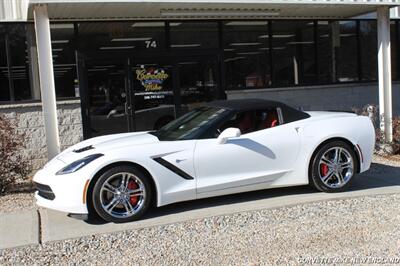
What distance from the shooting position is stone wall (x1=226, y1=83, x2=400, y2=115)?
40.8 feet

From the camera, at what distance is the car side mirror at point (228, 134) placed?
20.6 ft

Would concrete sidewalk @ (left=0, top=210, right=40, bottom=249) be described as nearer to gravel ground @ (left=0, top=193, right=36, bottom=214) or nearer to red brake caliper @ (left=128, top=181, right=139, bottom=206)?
gravel ground @ (left=0, top=193, right=36, bottom=214)

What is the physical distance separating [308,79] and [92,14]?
553cm

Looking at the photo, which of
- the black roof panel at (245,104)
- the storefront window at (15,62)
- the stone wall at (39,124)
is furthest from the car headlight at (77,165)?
the storefront window at (15,62)

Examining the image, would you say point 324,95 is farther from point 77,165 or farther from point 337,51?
point 77,165

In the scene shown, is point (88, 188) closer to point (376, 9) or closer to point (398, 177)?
point (398, 177)

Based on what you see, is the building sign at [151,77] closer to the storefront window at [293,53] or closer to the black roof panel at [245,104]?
the storefront window at [293,53]

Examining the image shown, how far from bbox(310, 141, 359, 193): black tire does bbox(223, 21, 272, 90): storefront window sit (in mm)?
5401

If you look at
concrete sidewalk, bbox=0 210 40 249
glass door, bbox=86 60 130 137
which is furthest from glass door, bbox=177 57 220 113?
concrete sidewalk, bbox=0 210 40 249

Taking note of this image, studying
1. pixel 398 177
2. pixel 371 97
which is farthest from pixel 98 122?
pixel 371 97

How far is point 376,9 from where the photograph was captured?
36.0 feet

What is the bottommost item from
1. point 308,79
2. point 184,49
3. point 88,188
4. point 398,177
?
point 398,177

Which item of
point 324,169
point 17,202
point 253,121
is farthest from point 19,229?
point 324,169

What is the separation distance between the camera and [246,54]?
12406 mm
